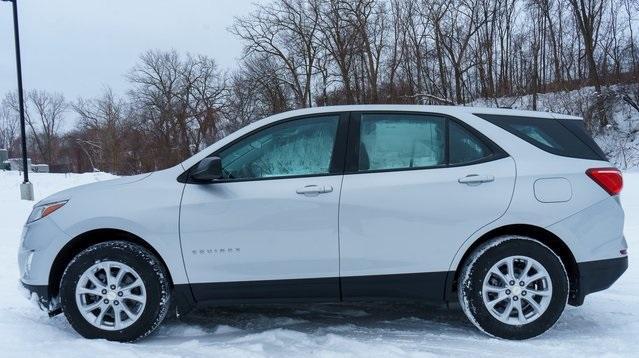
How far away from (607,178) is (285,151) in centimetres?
234

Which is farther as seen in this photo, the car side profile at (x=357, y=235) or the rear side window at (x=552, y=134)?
the rear side window at (x=552, y=134)

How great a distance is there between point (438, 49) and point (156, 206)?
102ft

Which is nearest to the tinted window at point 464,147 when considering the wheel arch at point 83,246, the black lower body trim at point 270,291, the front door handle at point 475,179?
the front door handle at point 475,179

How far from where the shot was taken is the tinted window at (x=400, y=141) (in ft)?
12.8

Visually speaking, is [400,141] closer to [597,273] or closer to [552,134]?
[552,134]

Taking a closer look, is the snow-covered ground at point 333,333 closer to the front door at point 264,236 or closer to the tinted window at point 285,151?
the front door at point 264,236

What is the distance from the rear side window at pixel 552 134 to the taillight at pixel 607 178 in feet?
0.49

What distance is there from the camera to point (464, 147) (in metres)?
3.93

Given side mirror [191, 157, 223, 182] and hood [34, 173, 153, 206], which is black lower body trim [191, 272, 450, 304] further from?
hood [34, 173, 153, 206]

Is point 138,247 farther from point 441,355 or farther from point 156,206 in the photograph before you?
point 441,355

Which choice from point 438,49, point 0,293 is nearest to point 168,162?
point 438,49

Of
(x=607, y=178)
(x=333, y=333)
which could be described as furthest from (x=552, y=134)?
(x=333, y=333)

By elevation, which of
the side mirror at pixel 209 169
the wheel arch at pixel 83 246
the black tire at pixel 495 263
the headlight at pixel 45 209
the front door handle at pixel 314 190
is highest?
the side mirror at pixel 209 169

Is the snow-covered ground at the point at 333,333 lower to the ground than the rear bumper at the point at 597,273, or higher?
lower
